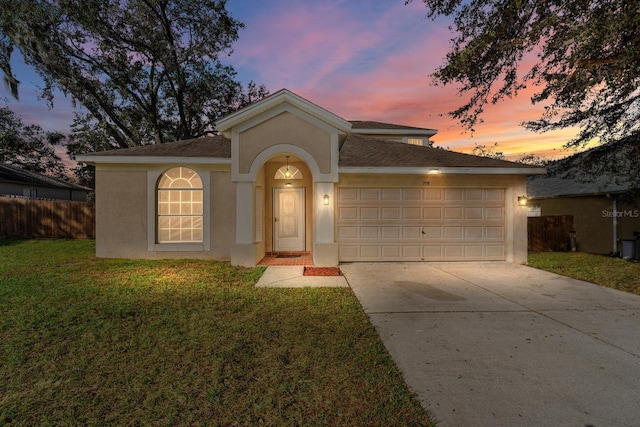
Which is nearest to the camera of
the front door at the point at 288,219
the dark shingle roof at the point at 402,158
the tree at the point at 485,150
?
the dark shingle roof at the point at 402,158

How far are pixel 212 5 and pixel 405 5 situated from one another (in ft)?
50.2

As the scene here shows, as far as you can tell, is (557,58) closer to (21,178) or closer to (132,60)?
(132,60)

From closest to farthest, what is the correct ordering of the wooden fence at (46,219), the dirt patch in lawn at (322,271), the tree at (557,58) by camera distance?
the tree at (557,58) < the dirt patch in lawn at (322,271) < the wooden fence at (46,219)

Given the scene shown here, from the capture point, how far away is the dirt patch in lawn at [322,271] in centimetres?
777

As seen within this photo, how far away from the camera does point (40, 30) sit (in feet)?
51.3

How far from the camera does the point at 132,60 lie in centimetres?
1839

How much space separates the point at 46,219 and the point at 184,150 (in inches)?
429

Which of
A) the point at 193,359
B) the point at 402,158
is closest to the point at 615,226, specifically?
the point at 402,158

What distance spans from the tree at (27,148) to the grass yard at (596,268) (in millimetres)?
38208

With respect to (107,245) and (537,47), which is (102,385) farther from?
(537,47)

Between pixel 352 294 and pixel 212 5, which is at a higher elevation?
pixel 212 5

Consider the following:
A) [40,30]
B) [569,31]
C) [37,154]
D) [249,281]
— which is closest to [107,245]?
[249,281]

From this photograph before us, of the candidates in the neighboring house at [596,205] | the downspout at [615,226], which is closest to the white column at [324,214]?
the neighboring house at [596,205]

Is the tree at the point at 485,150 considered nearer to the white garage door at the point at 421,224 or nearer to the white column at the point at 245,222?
the white garage door at the point at 421,224
